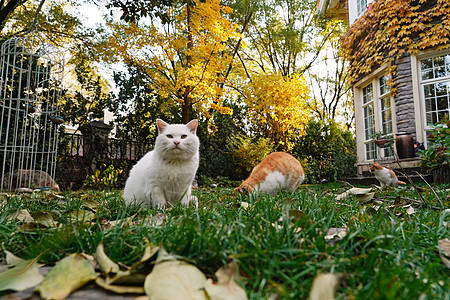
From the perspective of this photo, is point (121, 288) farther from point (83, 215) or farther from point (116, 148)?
point (116, 148)

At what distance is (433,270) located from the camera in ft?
2.61

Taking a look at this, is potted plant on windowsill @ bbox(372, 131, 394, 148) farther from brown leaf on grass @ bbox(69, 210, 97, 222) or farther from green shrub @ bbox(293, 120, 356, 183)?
brown leaf on grass @ bbox(69, 210, 97, 222)

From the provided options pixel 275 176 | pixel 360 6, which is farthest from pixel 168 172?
pixel 360 6

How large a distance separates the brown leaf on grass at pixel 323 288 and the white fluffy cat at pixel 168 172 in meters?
1.64

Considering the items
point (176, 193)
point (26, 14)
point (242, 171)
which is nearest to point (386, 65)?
point (242, 171)

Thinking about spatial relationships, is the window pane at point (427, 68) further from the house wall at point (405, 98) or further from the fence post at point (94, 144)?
the fence post at point (94, 144)

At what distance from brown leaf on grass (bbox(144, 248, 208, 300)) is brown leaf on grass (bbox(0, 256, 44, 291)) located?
33cm

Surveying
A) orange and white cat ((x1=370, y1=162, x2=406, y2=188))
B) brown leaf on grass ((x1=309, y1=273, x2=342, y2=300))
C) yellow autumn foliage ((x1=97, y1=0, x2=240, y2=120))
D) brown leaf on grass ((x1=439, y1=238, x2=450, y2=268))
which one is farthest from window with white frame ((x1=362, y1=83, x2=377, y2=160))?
brown leaf on grass ((x1=309, y1=273, x2=342, y2=300))

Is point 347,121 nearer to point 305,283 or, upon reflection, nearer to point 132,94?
point 132,94

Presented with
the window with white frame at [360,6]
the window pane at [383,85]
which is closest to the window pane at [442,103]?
the window pane at [383,85]

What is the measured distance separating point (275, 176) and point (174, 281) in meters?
2.77

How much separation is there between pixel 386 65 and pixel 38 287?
1036cm

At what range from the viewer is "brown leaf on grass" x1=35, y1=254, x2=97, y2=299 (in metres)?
0.66

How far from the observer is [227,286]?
0.67 metres
